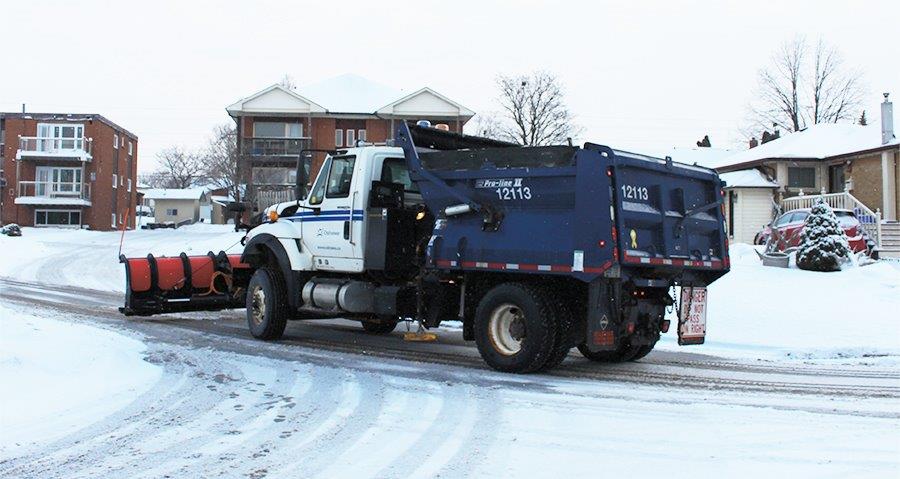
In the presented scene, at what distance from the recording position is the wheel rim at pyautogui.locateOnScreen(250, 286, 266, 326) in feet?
38.3

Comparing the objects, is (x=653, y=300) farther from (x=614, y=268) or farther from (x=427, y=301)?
(x=427, y=301)

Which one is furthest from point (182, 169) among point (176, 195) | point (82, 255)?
point (82, 255)

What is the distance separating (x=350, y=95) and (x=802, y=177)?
28860 mm

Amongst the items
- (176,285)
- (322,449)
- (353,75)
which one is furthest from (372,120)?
(322,449)

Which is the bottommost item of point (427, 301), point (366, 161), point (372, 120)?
point (427, 301)

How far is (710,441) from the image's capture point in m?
5.81

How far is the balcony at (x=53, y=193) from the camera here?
5219cm

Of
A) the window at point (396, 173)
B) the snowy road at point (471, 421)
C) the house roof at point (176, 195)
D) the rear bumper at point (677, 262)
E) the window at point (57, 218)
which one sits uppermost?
the house roof at point (176, 195)

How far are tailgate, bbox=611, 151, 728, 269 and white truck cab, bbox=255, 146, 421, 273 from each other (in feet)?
9.99

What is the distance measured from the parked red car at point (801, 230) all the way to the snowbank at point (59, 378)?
16.6m

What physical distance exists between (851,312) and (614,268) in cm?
747

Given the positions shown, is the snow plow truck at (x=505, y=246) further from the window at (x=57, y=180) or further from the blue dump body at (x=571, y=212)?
the window at (x=57, y=180)

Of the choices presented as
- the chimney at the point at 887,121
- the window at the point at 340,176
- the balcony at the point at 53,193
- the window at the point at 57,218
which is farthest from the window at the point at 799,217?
the window at the point at 57,218

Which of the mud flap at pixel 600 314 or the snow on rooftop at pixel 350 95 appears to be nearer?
the mud flap at pixel 600 314
